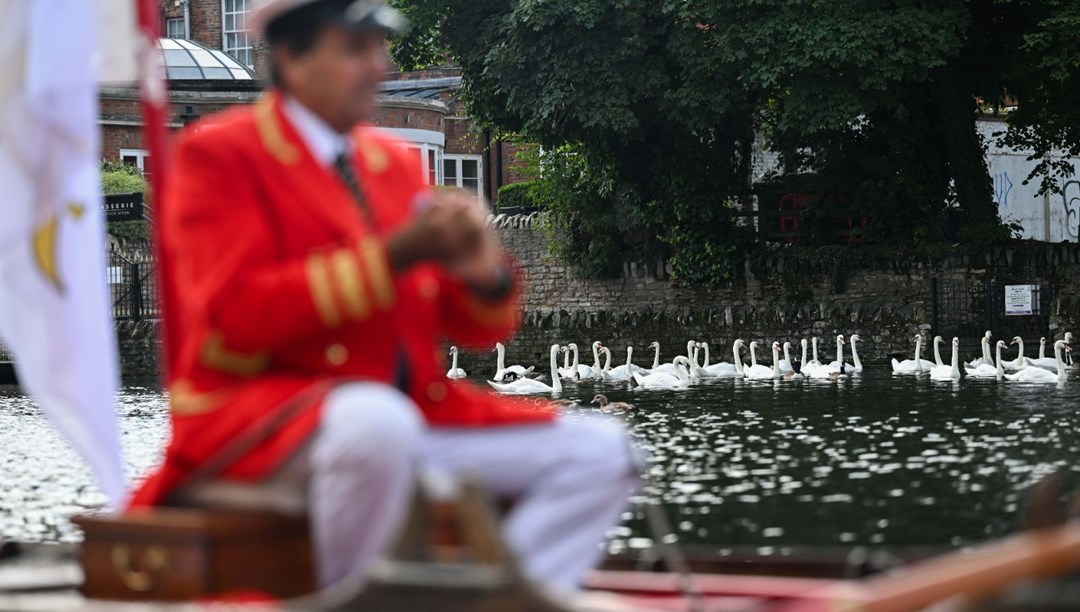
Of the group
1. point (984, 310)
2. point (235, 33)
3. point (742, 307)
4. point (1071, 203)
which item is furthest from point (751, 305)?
point (235, 33)

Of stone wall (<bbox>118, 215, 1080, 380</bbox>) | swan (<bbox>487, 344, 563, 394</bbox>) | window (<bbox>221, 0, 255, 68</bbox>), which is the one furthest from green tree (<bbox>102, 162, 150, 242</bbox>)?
swan (<bbox>487, 344, 563, 394</bbox>)

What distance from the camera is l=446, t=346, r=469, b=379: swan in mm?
36494

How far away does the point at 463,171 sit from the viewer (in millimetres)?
57219

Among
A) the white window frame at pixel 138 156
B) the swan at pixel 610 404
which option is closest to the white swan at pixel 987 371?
the swan at pixel 610 404

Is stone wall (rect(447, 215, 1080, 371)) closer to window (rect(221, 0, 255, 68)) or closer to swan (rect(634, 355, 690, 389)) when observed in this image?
swan (rect(634, 355, 690, 389))

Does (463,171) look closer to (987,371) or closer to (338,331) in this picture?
(987,371)

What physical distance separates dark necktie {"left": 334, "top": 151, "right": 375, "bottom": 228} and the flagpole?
29.7 inches

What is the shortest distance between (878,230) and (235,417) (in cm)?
3381

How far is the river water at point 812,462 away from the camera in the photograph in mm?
11328

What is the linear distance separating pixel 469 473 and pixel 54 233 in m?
2.09

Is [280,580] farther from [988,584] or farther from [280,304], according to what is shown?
[988,584]

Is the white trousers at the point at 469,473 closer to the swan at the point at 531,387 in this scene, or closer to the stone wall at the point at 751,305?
the swan at the point at 531,387

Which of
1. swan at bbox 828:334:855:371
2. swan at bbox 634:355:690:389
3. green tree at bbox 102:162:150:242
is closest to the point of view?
swan at bbox 634:355:690:389

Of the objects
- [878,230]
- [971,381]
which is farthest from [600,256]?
[971,381]
